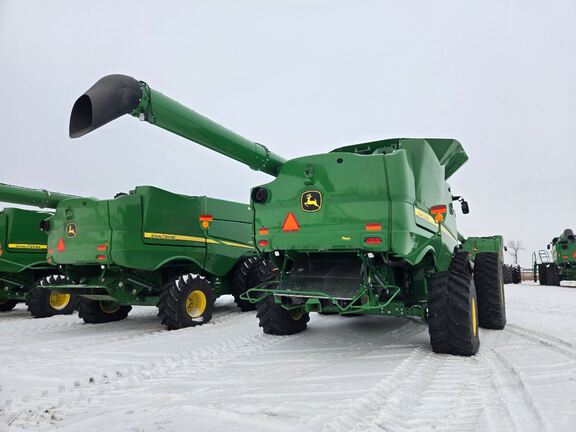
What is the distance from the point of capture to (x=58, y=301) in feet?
31.0

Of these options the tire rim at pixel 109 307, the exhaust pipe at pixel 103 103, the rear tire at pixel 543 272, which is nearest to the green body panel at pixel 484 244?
the exhaust pipe at pixel 103 103

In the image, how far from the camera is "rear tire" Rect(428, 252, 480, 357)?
4.29 metres

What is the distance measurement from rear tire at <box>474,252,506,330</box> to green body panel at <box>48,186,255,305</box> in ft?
16.3

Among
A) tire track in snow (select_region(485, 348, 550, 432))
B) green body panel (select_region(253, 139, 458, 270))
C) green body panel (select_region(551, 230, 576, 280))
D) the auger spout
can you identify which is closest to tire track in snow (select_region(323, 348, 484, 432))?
tire track in snow (select_region(485, 348, 550, 432))

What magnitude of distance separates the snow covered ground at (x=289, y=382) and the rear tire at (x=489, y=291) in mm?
248

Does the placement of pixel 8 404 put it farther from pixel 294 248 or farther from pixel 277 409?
pixel 294 248

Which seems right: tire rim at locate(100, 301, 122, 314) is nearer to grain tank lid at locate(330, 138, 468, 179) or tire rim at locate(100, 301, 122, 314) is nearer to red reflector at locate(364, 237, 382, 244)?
grain tank lid at locate(330, 138, 468, 179)

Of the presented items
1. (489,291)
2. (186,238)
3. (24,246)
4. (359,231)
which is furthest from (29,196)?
(489,291)

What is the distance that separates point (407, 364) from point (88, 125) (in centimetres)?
415

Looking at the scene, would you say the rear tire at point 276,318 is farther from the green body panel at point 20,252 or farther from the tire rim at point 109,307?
the green body panel at point 20,252

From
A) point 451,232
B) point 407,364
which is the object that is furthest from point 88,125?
point 451,232

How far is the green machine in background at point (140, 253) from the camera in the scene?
6734 mm

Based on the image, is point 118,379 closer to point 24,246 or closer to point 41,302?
point 41,302

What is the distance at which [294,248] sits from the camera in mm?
4883
